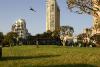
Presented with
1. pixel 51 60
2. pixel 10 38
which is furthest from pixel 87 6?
pixel 10 38

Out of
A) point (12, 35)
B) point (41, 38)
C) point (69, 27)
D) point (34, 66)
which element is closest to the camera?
point (34, 66)

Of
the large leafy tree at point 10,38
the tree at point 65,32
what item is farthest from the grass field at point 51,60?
the tree at point 65,32

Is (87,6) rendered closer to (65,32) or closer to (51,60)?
(51,60)

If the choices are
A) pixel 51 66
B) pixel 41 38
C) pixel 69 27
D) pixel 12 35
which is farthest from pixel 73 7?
pixel 41 38

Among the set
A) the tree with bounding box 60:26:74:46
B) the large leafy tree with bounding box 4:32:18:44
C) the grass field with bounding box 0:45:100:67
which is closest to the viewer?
the grass field with bounding box 0:45:100:67

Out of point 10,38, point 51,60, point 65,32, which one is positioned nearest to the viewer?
point 51,60

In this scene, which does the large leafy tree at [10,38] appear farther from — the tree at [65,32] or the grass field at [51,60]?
the grass field at [51,60]

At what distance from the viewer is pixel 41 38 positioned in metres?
198

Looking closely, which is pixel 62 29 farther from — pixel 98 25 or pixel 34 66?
pixel 34 66

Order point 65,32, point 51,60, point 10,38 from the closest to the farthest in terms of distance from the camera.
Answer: point 51,60, point 10,38, point 65,32

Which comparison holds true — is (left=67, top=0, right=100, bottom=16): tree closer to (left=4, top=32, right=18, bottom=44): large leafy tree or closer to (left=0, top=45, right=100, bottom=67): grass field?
(left=0, top=45, right=100, bottom=67): grass field

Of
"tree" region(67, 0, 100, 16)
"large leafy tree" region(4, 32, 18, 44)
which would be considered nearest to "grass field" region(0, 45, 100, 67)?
"tree" region(67, 0, 100, 16)

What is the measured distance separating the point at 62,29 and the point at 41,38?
93.7 feet

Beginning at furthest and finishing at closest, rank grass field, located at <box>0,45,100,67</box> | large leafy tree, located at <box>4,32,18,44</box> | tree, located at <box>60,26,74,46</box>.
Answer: tree, located at <box>60,26,74,46</box>
large leafy tree, located at <box>4,32,18,44</box>
grass field, located at <box>0,45,100,67</box>
